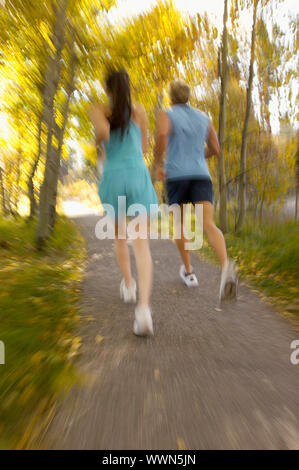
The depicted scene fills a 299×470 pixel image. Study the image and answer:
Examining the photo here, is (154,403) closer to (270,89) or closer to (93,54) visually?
(93,54)

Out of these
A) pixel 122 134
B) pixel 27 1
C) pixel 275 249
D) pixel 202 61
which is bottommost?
pixel 275 249

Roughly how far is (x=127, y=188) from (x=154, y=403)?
54.7 inches

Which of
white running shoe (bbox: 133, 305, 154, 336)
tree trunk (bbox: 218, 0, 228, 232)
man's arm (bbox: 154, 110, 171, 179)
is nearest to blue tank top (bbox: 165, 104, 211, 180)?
man's arm (bbox: 154, 110, 171, 179)

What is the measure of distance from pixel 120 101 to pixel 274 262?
124 inches

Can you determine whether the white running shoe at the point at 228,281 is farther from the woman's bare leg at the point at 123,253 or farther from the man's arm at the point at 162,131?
the man's arm at the point at 162,131

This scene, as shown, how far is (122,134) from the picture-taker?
2.18 m

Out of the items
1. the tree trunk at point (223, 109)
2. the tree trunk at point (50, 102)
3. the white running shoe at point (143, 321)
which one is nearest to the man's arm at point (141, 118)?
the white running shoe at point (143, 321)

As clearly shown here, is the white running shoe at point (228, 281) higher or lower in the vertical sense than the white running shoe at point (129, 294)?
higher

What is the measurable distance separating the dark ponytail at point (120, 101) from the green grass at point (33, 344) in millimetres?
1573

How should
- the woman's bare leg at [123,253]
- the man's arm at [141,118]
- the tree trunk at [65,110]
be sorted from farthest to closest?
the tree trunk at [65,110] → the woman's bare leg at [123,253] → the man's arm at [141,118]

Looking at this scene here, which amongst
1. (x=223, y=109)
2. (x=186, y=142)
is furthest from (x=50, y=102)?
(x=223, y=109)

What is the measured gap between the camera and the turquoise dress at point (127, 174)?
2.21 m

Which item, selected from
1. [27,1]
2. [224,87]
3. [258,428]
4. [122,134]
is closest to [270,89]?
[224,87]

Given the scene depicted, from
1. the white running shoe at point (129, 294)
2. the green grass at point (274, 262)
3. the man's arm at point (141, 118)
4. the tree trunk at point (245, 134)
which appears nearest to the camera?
the man's arm at point (141, 118)
